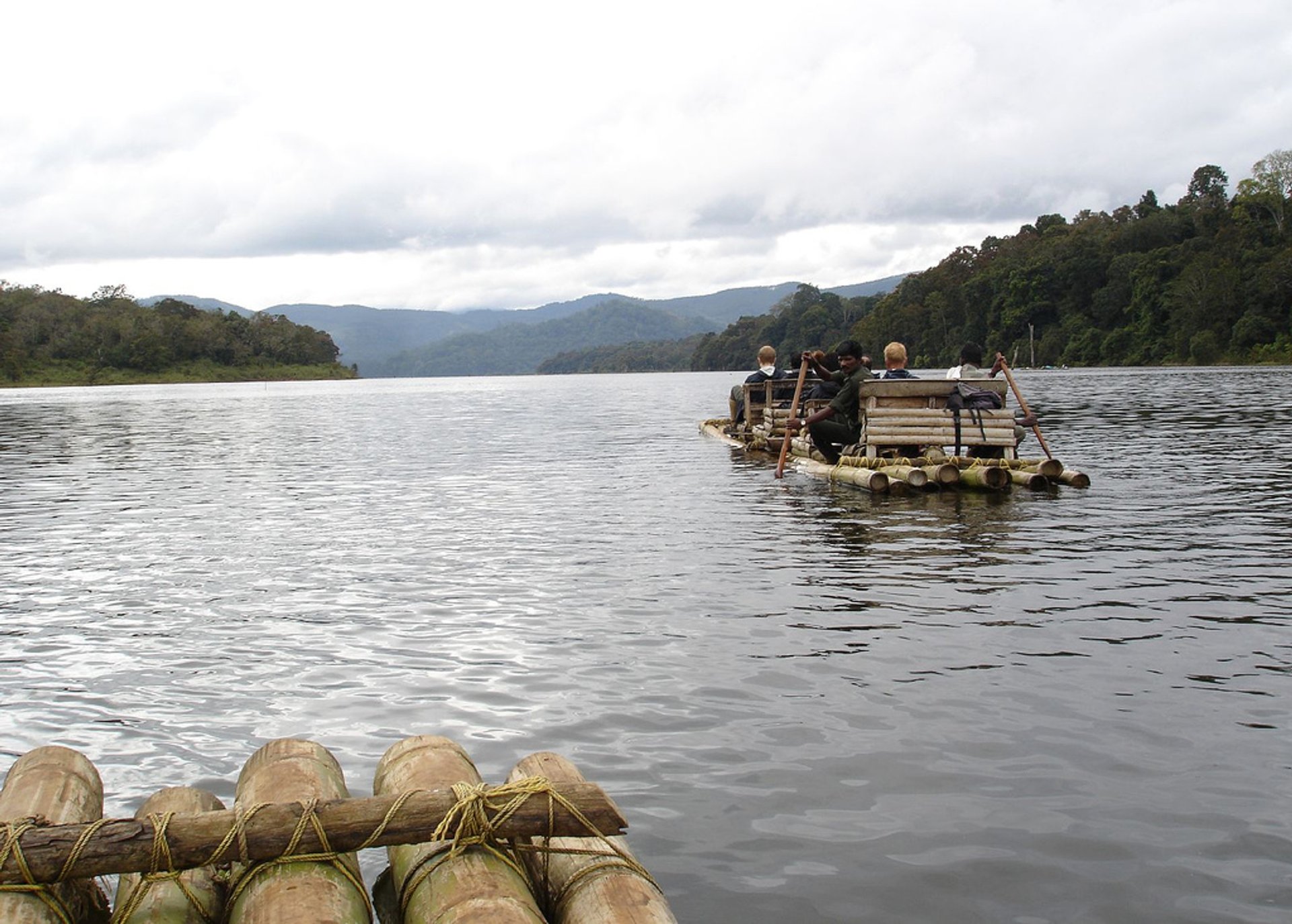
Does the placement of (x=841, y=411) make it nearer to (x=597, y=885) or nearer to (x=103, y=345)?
(x=597, y=885)

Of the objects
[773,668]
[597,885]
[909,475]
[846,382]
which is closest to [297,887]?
[597,885]

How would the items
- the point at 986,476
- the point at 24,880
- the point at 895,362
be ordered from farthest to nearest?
1. the point at 895,362
2. the point at 986,476
3. the point at 24,880

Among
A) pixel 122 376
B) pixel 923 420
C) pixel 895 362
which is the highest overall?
pixel 122 376

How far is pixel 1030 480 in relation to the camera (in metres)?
19.1

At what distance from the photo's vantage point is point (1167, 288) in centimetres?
12206

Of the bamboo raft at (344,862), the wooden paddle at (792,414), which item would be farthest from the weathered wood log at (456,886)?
the wooden paddle at (792,414)

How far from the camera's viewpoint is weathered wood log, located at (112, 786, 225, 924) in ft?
15.2

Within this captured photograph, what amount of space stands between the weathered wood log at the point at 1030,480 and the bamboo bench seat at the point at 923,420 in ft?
2.96

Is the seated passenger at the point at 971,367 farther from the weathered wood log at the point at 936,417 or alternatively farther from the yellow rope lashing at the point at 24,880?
the yellow rope lashing at the point at 24,880

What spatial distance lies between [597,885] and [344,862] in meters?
1.17

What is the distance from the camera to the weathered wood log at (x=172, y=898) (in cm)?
464

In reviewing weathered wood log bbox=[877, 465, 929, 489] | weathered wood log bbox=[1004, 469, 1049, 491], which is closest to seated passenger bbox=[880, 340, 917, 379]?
weathered wood log bbox=[877, 465, 929, 489]

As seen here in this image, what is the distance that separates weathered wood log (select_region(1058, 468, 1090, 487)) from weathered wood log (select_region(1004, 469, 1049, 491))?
455 mm

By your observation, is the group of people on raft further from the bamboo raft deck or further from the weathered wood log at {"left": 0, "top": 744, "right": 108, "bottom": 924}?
the weathered wood log at {"left": 0, "top": 744, "right": 108, "bottom": 924}
